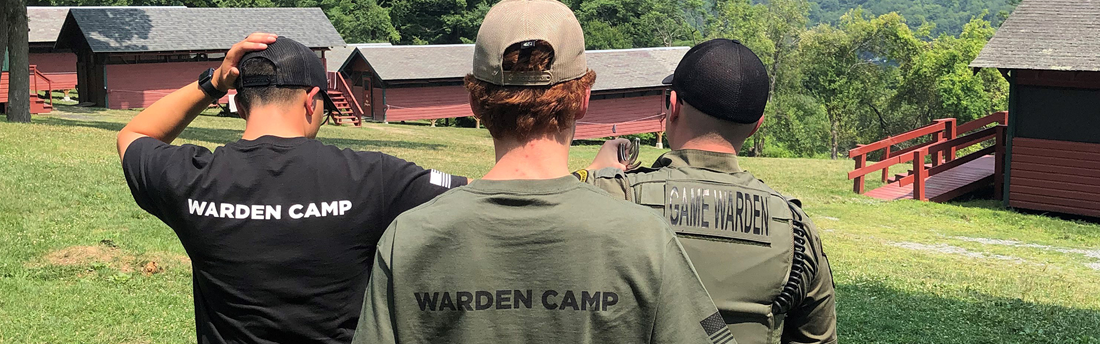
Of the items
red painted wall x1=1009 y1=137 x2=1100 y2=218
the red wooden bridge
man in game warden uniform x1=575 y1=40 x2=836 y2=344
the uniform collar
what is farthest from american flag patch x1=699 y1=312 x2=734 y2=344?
red painted wall x1=1009 y1=137 x2=1100 y2=218

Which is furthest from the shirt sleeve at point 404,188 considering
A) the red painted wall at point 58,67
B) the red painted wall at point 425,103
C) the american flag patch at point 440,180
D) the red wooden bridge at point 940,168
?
the red painted wall at point 58,67

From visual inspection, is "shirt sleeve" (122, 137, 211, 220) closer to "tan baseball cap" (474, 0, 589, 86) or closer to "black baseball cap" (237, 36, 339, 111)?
"black baseball cap" (237, 36, 339, 111)

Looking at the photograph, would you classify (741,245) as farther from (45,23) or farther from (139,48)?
(45,23)

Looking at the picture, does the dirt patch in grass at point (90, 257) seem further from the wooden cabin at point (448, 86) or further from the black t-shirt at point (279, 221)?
the wooden cabin at point (448, 86)

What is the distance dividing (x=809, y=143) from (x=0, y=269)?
65962 millimetres

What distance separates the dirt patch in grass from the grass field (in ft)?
0.06

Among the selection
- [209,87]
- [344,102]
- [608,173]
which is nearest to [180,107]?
[209,87]

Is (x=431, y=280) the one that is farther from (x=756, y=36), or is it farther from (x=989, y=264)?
(x=756, y=36)

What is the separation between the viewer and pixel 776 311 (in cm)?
288

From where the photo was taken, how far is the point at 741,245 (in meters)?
2.86

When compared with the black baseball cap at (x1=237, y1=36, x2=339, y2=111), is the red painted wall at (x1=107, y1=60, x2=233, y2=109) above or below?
below

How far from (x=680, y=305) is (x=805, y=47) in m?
64.0

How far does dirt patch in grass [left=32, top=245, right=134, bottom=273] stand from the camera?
29.1ft

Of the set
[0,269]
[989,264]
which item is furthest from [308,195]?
[989,264]
